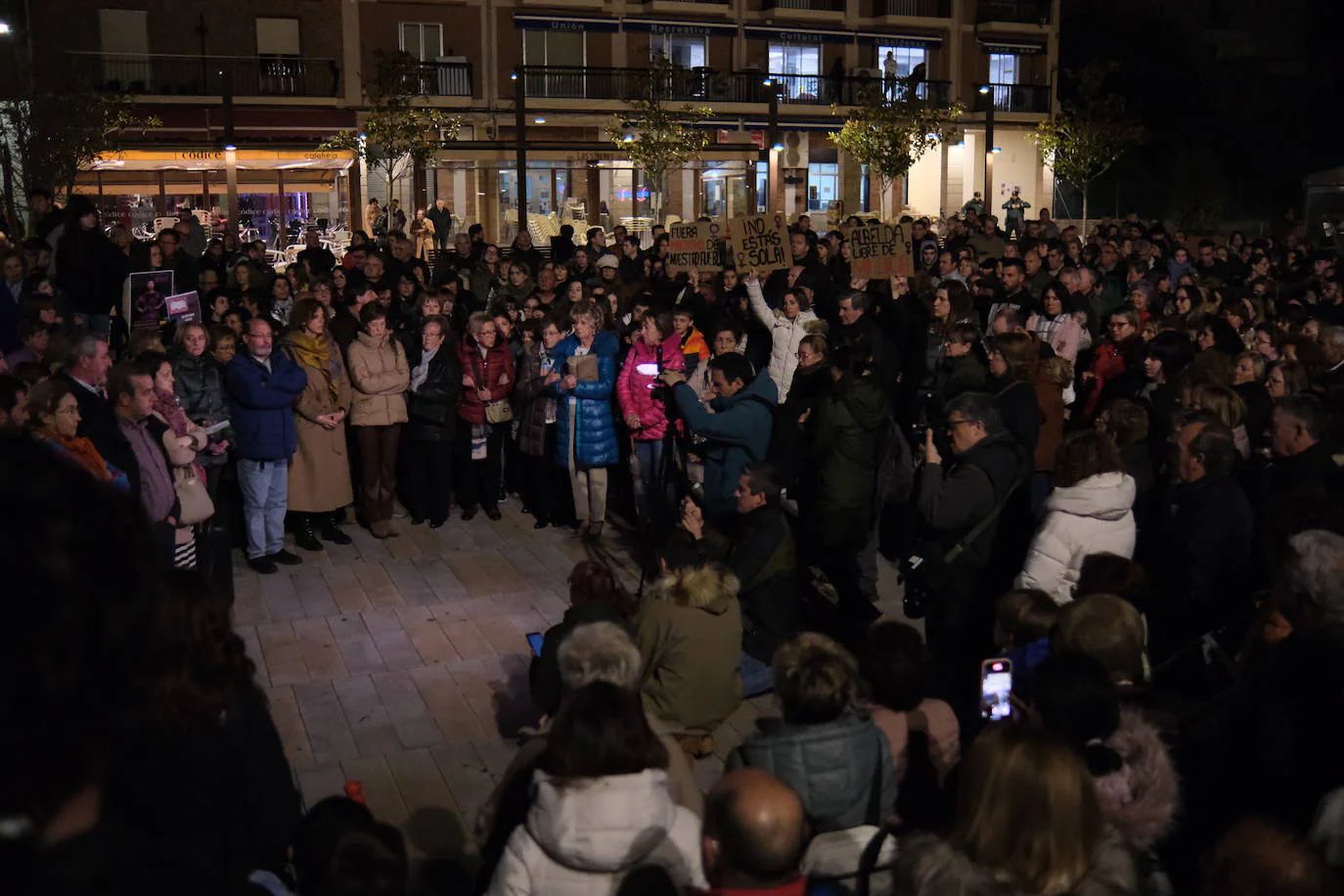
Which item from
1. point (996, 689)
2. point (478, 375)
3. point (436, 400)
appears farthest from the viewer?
point (478, 375)

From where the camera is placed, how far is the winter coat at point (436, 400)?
1037 centimetres

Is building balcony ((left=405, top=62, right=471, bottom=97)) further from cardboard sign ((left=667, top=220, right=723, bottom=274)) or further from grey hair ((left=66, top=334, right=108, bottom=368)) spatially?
grey hair ((left=66, top=334, right=108, bottom=368))

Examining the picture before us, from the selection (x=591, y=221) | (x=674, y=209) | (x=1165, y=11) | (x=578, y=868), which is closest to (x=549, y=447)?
(x=578, y=868)

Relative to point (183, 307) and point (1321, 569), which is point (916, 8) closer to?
point (183, 307)

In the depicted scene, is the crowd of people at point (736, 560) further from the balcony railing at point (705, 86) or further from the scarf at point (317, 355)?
the balcony railing at point (705, 86)

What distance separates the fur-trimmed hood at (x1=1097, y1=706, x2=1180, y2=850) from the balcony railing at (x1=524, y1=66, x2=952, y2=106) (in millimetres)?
35063

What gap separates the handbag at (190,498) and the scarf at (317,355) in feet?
6.50

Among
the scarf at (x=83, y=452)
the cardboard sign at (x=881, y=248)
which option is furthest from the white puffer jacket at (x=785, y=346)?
the scarf at (x=83, y=452)

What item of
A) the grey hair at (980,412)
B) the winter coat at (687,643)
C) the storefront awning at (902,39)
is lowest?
the winter coat at (687,643)

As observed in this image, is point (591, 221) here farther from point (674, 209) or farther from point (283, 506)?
point (283, 506)

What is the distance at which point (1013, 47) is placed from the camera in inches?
1875

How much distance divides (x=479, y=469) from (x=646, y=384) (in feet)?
6.10

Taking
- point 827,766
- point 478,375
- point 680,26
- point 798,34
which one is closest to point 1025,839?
point 827,766

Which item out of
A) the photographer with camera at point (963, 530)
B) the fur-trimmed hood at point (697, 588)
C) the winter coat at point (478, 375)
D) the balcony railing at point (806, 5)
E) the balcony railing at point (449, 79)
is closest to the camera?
the fur-trimmed hood at point (697, 588)
